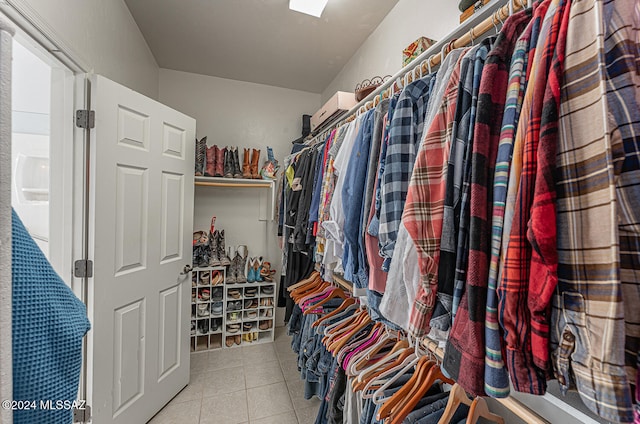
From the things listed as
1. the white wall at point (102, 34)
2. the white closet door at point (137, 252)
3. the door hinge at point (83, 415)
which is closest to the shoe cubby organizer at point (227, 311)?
the white closet door at point (137, 252)

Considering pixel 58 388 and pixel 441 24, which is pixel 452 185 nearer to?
pixel 58 388

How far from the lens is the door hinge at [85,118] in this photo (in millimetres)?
1310

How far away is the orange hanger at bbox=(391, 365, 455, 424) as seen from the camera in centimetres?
78

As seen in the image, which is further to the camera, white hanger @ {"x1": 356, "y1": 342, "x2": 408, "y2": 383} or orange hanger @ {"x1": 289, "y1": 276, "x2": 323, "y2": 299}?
orange hanger @ {"x1": 289, "y1": 276, "x2": 323, "y2": 299}

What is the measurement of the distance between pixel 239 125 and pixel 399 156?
237 cm

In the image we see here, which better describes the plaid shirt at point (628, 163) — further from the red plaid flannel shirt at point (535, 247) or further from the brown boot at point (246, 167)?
the brown boot at point (246, 167)

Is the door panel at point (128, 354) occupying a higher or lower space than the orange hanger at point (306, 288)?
lower

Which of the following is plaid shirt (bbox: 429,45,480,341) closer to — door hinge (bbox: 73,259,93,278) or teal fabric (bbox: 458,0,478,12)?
teal fabric (bbox: 458,0,478,12)

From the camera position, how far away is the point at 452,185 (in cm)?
52

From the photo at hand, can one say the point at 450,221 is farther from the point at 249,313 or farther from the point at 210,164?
the point at 249,313

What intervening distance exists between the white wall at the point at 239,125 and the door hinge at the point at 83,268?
128 cm

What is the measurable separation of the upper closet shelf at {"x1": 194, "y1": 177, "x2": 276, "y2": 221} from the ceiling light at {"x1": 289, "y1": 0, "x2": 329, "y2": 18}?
133 centimetres

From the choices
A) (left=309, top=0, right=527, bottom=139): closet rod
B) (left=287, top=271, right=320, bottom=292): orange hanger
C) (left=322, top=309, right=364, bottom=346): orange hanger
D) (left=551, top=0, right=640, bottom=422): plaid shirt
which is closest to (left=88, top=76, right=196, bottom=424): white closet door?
(left=287, top=271, right=320, bottom=292): orange hanger

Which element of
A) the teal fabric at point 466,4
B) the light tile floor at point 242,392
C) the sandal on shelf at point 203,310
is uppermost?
the teal fabric at point 466,4
